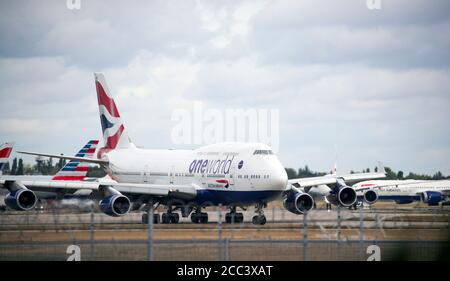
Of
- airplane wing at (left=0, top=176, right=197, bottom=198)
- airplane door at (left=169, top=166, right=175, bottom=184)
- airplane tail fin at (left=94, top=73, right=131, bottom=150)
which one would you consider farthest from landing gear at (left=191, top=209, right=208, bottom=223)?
airplane tail fin at (left=94, top=73, right=131, bottom=150)

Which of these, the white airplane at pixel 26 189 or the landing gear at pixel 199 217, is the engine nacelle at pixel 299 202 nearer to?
the landing gear at pixel 199 217

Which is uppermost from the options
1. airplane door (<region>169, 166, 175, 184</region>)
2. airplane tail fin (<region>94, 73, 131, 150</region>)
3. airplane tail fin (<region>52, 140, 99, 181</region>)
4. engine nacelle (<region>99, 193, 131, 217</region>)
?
airplane tail fin (<region>94, 73, 131, 150</region>)

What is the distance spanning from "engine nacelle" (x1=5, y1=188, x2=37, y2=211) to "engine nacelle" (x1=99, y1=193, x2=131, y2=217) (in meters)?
3.65

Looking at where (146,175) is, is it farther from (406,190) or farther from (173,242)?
(406,190)

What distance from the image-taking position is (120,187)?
2206 inches

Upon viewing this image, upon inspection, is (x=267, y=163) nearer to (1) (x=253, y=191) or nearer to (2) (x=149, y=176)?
(1) (x=253, y=191)

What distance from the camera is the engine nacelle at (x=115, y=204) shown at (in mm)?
50375

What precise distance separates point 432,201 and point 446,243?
82336mm

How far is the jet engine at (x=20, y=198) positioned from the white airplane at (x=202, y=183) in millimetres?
3082

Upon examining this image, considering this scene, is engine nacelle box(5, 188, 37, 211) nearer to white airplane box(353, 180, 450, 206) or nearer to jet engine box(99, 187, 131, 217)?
jet engine box(99, 187, 131, 217)

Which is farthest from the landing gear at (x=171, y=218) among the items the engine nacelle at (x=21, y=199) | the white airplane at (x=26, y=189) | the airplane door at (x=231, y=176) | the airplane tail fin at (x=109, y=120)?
the airplane tail fin at (x=109, y=120)

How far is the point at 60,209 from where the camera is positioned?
35.3 meters

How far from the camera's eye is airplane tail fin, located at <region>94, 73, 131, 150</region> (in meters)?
69.4

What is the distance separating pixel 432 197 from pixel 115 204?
5187cm
